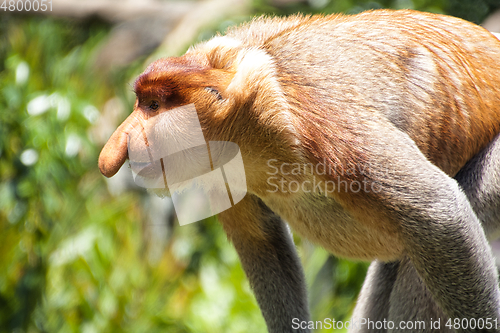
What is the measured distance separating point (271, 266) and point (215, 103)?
0.72 meters

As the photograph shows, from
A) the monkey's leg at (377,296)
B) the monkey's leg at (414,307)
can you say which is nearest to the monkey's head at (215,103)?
the monkey's leg at (414,307)

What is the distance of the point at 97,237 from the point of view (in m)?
3.79

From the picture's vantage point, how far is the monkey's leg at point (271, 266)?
1.82 metres

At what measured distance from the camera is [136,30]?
5137 mm

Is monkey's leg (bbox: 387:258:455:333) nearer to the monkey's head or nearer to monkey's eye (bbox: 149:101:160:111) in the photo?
A: the monkey's head

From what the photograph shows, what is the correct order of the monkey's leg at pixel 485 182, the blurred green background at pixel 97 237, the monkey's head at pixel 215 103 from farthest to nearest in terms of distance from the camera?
the blurred green background at pixel 97 237
the monkey's leg at pixel 485 182
the monkey's head at pixel 215 103

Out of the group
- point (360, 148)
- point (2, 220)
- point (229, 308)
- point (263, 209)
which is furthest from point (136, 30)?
point (360, 148)

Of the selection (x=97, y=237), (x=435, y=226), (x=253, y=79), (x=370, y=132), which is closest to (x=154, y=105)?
(x=253, y=79)

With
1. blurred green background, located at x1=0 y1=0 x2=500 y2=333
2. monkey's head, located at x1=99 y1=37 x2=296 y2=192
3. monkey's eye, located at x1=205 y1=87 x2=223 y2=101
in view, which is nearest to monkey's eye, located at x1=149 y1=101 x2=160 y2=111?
monkey's head, located at x1=99 y1=37 x2=296 y2=192

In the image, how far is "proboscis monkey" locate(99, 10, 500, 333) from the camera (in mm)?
1387

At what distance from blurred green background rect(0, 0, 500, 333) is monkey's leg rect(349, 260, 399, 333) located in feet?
4.65

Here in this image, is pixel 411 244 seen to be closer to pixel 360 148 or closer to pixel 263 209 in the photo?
pixel 360 148

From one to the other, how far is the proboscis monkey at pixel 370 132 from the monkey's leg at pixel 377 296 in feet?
0.68

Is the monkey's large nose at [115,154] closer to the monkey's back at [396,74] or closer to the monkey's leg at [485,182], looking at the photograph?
the monkey's back at [396,74]
